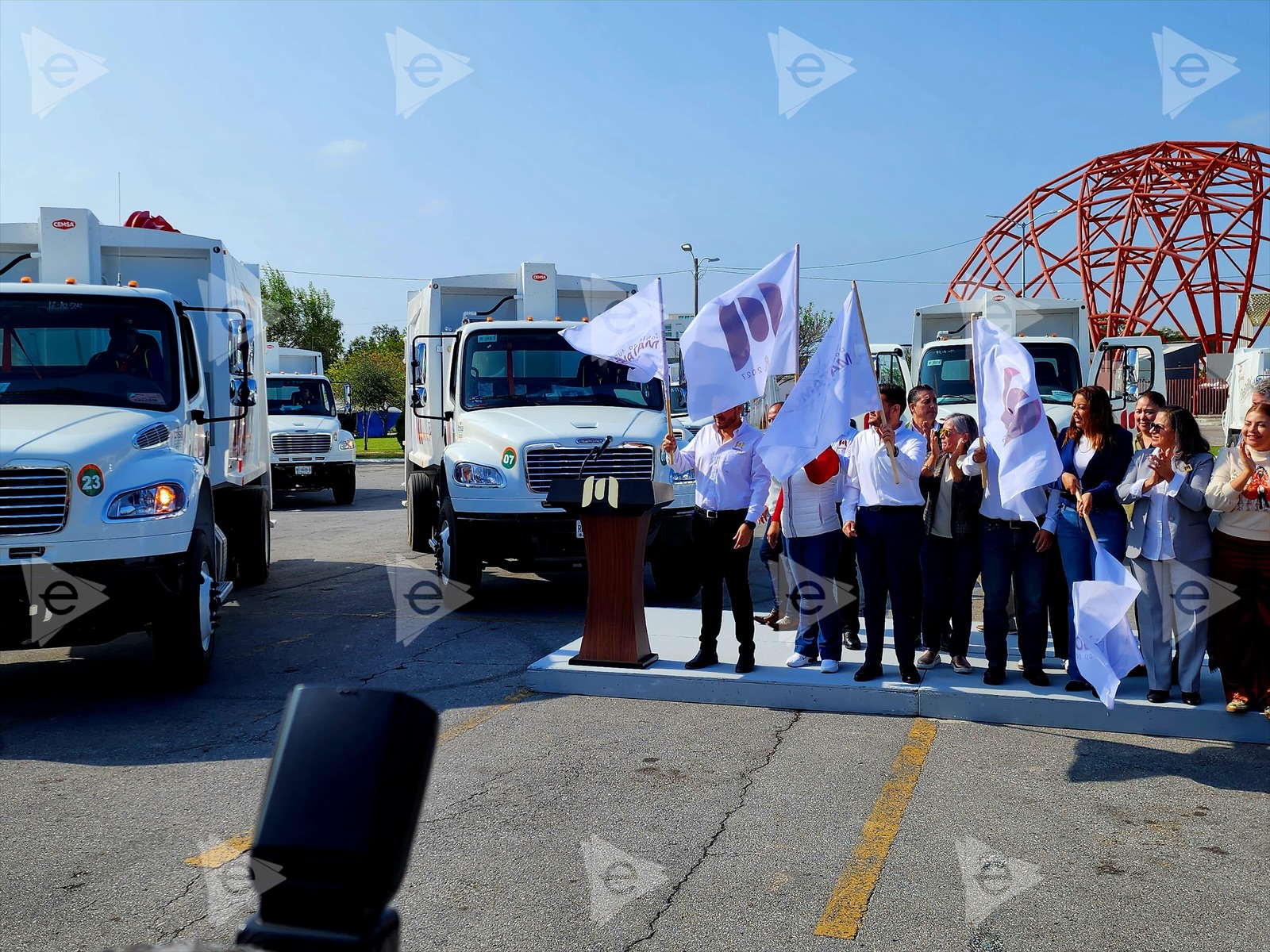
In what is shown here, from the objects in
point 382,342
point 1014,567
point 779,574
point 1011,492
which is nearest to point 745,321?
point 1011,492

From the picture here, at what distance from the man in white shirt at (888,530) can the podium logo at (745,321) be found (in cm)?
95

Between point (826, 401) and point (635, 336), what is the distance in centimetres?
217

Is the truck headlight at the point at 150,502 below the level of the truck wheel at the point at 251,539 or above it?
above

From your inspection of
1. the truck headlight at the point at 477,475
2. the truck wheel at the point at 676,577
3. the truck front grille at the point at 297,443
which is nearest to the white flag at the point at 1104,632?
the truck wheel at the point at 676,577

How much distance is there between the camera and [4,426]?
6.91m

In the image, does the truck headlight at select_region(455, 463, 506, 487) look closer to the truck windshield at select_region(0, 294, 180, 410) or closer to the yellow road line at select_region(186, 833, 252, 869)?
the truck windshield at select_region(0, 294, 180, 410)

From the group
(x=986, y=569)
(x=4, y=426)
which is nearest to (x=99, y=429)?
(x=4, y=426)

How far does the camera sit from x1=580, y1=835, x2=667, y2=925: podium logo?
4094mm

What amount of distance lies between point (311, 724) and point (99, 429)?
6.24 m

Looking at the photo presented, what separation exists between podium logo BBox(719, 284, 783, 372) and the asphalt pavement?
2.36m

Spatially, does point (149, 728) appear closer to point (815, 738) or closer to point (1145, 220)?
point (815, 738)

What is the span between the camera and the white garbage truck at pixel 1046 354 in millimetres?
15203

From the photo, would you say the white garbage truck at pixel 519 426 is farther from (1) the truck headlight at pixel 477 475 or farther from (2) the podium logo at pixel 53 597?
(2) the podium logo at pixel 53 597

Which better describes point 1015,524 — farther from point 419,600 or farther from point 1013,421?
point 419,600
